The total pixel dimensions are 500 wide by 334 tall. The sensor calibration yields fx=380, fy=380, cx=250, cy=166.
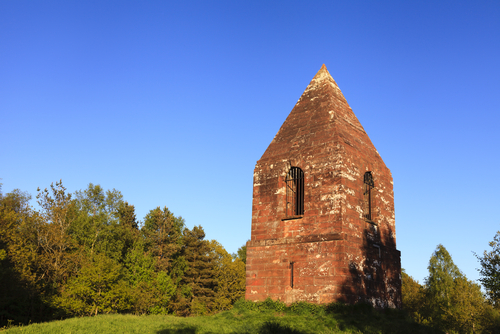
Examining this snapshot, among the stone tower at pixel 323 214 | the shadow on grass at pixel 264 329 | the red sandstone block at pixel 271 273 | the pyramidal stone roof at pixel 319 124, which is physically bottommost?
the shadow on grass at pixel 264 329

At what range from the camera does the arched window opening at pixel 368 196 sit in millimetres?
15002

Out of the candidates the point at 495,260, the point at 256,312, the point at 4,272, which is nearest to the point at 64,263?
the point at 4,272

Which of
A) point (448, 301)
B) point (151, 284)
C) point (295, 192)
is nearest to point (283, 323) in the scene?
point (295, 192)

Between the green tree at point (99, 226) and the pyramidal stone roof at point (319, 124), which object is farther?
the green tree at point (99, 226)

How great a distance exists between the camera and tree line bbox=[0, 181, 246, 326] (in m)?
28.1

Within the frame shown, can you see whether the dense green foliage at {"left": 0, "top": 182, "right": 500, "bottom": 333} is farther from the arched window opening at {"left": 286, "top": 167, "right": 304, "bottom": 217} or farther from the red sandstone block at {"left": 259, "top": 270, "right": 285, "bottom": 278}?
the arched window opening at {"left": 286, "top": 167, "right": 304, "bottom": 217}

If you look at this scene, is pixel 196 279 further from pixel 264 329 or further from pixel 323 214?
pixel 264 329

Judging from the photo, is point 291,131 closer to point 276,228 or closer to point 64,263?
point 276,228

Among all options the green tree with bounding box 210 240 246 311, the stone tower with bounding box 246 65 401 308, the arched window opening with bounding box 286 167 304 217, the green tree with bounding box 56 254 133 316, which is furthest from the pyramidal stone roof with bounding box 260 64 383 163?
the green tree with bounding box 210 240 246 311

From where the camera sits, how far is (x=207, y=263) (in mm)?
49469

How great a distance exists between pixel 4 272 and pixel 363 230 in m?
23.1

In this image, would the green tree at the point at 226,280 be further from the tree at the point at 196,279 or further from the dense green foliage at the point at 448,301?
the dense green foliage at the point at 448,301

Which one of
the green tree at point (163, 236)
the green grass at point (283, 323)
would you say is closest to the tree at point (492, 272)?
the green grass at point (283, 323)

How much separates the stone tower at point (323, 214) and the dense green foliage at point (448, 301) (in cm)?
2013
